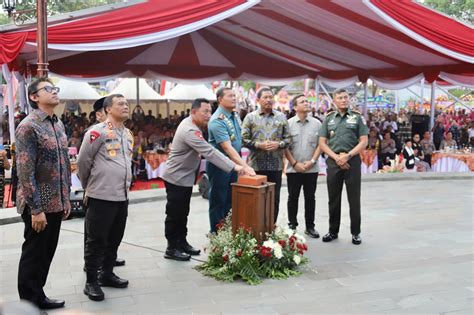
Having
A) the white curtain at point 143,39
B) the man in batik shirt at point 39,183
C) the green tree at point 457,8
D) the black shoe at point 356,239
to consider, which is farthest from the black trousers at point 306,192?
the green tree at point 457,8

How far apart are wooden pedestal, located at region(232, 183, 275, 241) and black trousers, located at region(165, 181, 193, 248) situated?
0.50 m

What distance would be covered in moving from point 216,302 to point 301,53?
1041 centimetres

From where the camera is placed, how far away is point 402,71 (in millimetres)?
13008

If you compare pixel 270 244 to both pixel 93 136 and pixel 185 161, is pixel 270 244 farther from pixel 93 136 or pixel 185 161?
pixel 93 136

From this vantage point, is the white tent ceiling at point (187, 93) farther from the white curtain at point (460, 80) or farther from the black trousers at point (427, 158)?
the black trousers at point (427, 158)

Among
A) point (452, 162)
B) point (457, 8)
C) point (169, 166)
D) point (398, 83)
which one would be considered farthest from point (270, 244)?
point (457, 8)

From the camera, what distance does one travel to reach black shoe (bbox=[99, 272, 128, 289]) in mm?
3854

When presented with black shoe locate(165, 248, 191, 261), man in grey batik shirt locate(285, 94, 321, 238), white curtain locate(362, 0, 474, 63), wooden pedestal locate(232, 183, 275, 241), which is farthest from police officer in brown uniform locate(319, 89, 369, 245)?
white curtain locate(362, 0, 474, 63)

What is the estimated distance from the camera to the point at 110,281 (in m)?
3.86

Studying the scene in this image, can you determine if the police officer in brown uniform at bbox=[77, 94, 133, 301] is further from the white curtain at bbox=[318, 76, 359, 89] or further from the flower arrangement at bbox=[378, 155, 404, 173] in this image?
the white curtain at bbox=[318, 76, 359, 89]

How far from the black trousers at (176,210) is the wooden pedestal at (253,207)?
0.50 metres

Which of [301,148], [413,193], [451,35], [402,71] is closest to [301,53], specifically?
[402,71]

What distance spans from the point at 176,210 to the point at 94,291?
1094 millimetres

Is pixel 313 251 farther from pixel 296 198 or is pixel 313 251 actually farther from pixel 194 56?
pixel 194 56
